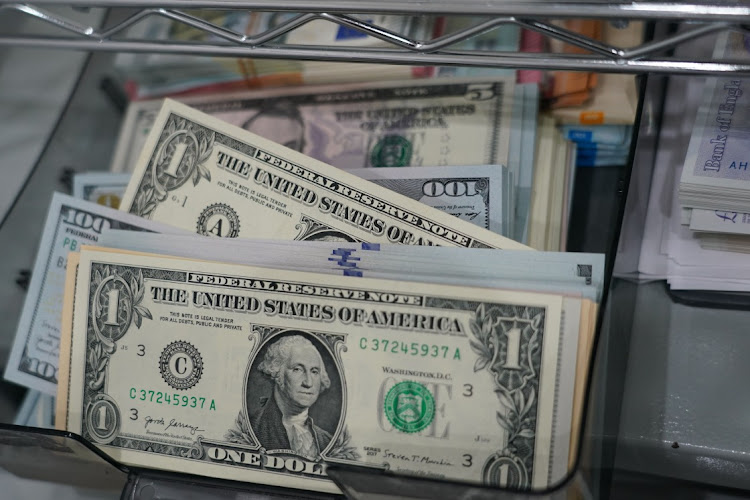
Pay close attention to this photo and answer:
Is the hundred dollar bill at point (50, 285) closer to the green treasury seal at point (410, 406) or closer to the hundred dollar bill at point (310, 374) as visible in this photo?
the hundred dollar bill at point (310, 374)

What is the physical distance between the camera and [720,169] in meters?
0.50

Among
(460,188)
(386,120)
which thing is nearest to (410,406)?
(460,188)

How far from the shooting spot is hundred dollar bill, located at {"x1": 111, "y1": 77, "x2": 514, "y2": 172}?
0.62 meters

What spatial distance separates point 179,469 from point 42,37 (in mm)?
330

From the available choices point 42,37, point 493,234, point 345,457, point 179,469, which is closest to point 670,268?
point 493,234

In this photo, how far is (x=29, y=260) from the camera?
64 centimetres

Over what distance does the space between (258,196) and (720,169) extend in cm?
36

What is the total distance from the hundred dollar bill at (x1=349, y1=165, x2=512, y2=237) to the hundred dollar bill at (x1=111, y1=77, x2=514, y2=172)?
0.06m

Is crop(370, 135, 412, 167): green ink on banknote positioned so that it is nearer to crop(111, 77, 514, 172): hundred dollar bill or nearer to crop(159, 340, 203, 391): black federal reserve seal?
crop(111, 77, 514, 172): hundred dollar bill

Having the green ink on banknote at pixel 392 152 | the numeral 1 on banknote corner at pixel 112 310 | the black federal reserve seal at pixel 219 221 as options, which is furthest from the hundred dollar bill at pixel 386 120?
the numeral 1 on banknote corner at pixel 112 310

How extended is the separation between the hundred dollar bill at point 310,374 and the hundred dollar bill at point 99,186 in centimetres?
14

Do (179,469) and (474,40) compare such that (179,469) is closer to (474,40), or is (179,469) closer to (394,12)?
(394,12)

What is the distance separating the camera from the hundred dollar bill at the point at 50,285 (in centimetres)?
57

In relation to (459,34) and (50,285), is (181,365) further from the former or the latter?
(459,34)
